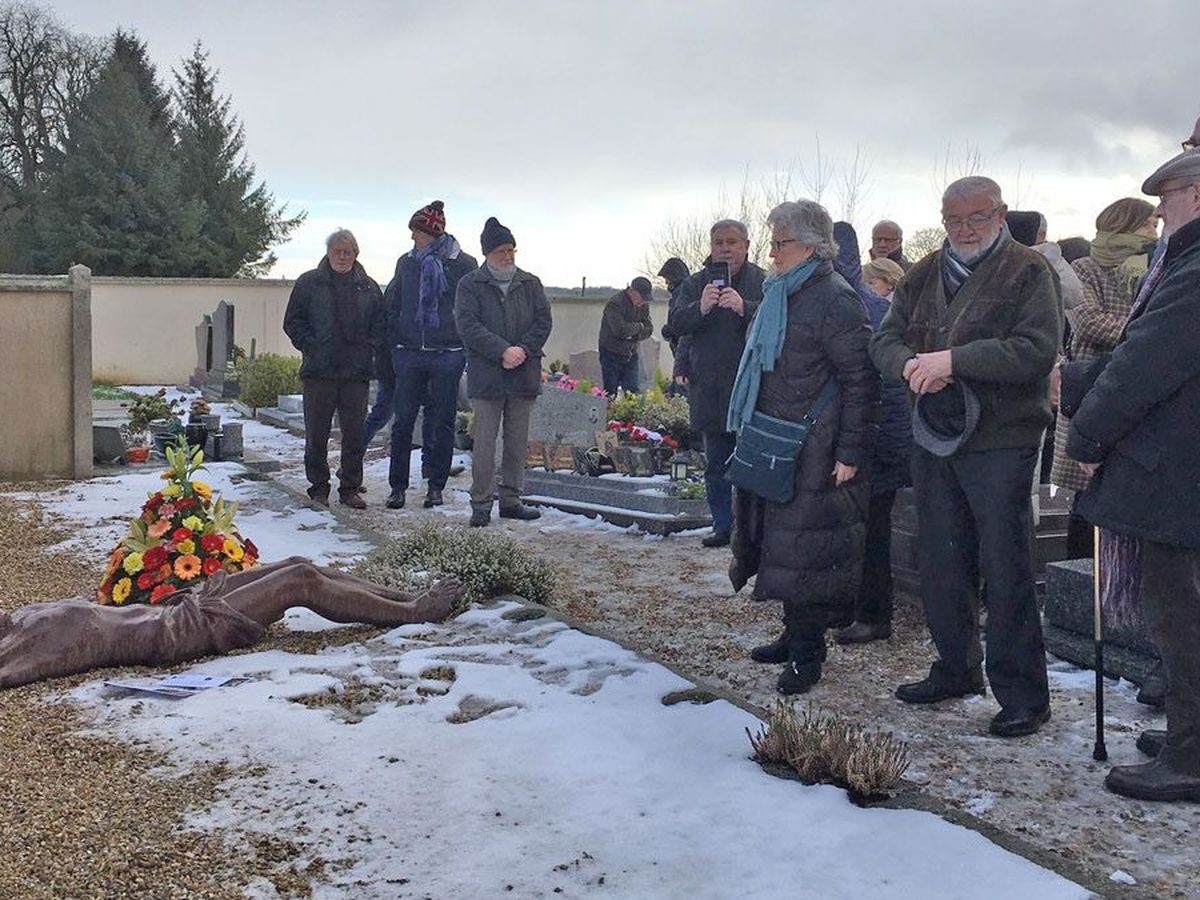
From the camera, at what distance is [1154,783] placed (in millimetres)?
3627

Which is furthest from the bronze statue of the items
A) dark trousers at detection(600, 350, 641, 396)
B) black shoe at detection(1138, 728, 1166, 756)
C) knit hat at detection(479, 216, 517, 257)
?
dark trousers at detection(600, 350, 641, 396)

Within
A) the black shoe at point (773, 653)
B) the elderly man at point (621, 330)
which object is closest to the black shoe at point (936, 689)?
the black shoe at point (773, 653)

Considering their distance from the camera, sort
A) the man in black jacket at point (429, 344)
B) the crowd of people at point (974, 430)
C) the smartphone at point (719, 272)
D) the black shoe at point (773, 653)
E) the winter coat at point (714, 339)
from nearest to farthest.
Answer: the crowd of people at point (974, 430) < the black shoe at point (773, 653) < the smartphone at point (719, 272) < the winter coat at point (714, 339) < the man in black jacket at point (429, 344)

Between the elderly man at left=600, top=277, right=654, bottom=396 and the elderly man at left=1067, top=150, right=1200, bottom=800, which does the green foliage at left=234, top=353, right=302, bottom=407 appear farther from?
the elderly man at left=1067, top=150, right=1200, bottom=800

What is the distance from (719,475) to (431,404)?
2712 mm

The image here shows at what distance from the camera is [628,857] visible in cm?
308

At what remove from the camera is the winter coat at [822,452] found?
180 inches

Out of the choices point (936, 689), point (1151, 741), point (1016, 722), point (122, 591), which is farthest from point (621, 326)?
point (1151, 741)

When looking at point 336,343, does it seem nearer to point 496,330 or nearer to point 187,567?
point 496,330

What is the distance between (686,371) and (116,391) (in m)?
15.4

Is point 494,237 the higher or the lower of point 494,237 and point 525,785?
the higher

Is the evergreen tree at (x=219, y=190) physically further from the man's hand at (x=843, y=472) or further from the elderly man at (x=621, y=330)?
the man's hand at (x=843, y=472)

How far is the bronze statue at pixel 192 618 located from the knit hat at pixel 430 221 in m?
4.38

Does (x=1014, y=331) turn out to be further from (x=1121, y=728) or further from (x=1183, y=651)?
(x=1121, y=728)
